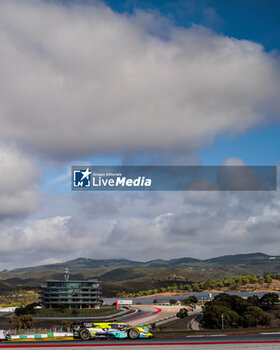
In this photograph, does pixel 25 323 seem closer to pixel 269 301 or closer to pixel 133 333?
pixel 269 301

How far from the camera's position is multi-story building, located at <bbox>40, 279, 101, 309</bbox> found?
577ft

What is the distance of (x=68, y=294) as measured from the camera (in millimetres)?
176375

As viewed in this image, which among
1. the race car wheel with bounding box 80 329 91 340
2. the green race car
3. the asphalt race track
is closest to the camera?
the asphalt race track

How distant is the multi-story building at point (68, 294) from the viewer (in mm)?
175750

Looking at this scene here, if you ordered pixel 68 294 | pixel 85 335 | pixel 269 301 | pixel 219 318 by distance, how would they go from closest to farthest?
1. pixel 85 335
2. pixel 219 318
3. pixel 269 301
4. pixel 68 294

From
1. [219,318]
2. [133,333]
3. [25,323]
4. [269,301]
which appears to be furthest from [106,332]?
[269,301]

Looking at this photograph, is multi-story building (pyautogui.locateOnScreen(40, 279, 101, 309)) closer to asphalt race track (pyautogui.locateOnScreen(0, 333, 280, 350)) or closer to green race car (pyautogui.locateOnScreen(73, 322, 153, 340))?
green race car (pyautogui.locateOnScreen(73, 322, 153, 340))

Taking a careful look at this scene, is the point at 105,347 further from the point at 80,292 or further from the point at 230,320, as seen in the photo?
the point at 80,292

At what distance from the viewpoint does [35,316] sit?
517ft

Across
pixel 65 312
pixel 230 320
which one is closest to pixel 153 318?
pixel 65 312

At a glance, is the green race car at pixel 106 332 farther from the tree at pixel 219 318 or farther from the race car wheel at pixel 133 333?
the tree at pixel 219 318

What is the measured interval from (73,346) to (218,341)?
1374cm

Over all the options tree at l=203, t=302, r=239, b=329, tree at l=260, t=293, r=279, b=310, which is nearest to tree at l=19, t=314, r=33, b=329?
tree at l=203, t=302, r=239, b=329

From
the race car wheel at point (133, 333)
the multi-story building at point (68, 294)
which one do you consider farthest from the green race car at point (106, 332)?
the multi-story building at point (68, 294)
